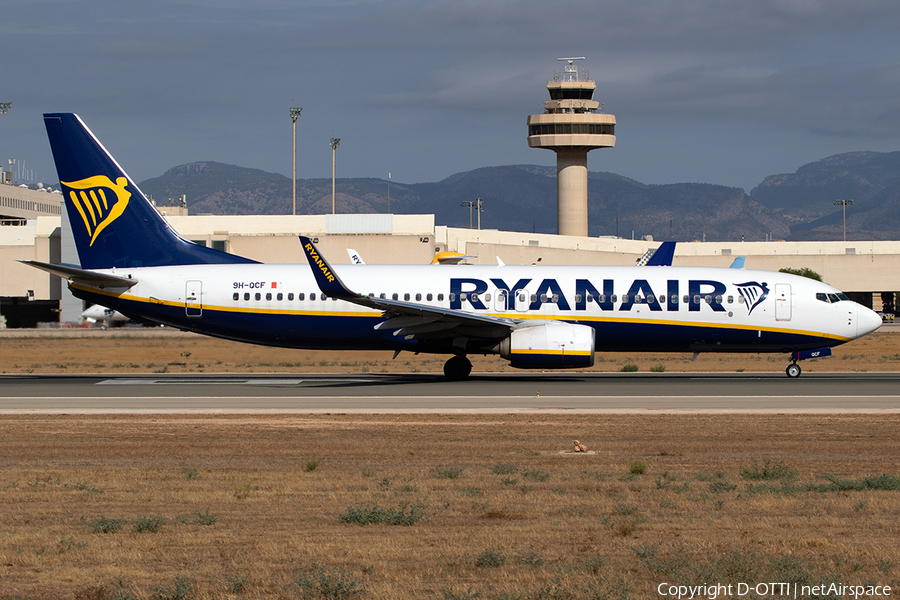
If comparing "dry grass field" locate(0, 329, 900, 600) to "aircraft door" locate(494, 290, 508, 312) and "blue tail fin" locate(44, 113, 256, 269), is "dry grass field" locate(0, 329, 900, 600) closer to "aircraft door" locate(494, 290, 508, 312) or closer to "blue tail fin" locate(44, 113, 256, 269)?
"aircraft door" locate(494, 290, 508, 312)

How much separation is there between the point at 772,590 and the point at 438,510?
4.44 meters

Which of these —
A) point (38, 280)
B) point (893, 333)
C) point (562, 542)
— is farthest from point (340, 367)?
point (38, 280)

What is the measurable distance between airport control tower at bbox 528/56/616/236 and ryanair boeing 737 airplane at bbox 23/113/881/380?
101396 mm

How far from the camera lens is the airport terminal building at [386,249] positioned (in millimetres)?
84750

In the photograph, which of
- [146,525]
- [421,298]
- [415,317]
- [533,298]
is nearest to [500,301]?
[533,298]

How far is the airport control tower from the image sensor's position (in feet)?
436

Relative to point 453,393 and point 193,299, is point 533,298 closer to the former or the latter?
point 453,393

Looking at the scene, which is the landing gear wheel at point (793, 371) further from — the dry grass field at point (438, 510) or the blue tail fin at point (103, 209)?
the blue tail fin at point (103, 209)

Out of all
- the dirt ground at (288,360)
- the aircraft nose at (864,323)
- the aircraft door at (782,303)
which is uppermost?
the aircraft door at (782,303)

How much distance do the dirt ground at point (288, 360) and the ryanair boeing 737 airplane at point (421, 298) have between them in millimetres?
5322

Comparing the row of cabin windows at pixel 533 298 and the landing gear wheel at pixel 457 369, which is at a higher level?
the row of cabin windows at pixel 533 298

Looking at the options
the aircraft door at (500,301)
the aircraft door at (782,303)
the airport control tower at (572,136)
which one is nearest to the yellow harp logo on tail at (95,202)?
the aircraft door at (500,301)

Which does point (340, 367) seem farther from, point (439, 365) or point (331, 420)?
point (331, 420)

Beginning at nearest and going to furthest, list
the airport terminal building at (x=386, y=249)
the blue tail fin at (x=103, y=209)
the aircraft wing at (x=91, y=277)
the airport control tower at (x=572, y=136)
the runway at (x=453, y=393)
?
the runway at (x=453, y=393) → the aircraft wing at (x=91, y=277) → the blue tail fin at (x=103, y=209) → the airport terminal building at (x=386, y=249) → the airport control tower at (x=572, y=136)
